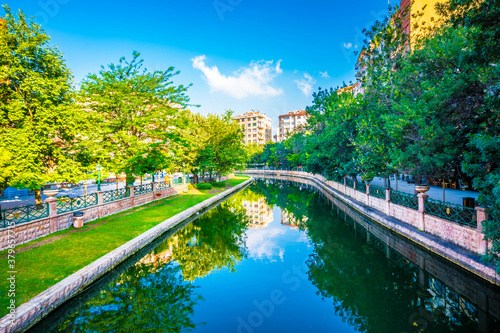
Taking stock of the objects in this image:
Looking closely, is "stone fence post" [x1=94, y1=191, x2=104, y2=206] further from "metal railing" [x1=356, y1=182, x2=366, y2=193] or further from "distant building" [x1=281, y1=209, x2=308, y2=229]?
"metal railing" [x1=356, y1=182, x2=366, y2=193]

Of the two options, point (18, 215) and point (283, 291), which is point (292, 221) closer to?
point (283, 291)

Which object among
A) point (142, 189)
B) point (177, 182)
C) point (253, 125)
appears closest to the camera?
point (142, 189)

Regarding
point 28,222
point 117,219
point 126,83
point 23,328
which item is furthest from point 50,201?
point 126,83

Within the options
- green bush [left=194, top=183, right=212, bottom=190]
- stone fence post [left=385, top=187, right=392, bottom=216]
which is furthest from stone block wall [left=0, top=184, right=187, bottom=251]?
stone fence post [left=385, top=187, right=392, bottom=216]

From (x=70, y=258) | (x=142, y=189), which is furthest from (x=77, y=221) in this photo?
(x=142, y=189)

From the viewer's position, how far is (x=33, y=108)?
1689 centimetres

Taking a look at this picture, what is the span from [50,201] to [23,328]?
849 centimetres

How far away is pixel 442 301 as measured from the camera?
27.7 ft

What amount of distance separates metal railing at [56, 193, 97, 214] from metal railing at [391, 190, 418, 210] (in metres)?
20.0

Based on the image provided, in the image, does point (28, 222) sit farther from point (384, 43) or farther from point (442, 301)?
point (384, 43)

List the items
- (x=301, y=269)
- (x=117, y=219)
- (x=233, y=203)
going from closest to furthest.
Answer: (x=301, y=269), (x=117, y=219), (x=233, y=203)

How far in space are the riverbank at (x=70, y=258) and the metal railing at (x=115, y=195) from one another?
149 centimetres

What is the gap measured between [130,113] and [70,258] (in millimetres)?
13445

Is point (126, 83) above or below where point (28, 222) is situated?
above
